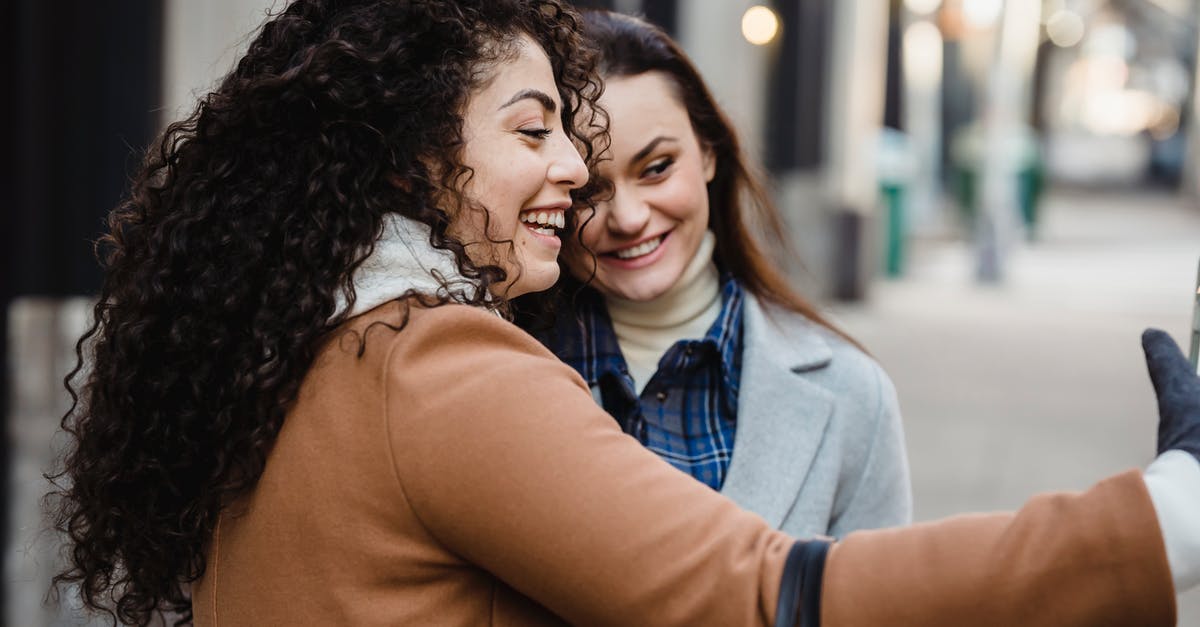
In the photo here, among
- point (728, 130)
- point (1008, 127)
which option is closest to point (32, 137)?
point (728, 130)

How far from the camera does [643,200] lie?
2752 millimetres

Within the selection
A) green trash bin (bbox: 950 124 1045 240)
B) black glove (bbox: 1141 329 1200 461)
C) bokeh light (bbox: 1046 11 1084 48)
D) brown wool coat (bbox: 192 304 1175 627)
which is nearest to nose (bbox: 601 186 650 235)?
brown wool coat (bbox: 192 304 1175 627)

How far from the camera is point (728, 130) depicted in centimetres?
306

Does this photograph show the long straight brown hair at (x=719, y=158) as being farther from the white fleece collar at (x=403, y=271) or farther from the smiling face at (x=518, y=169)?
the white fleece collar at (x=403, y=271)

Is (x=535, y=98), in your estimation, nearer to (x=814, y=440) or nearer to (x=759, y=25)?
(x=814, y=440)

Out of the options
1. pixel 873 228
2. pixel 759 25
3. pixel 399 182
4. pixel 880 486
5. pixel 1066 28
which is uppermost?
pixel 1066 28

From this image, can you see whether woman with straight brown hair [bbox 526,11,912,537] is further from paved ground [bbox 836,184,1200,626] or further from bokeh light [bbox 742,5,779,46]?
bokeh light [bbox 742,5,779,46]

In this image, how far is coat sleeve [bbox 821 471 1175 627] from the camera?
1.46 meters

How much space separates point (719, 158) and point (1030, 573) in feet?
5.73

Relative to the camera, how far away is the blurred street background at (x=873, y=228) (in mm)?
5703

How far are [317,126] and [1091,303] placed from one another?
1318 centimetres

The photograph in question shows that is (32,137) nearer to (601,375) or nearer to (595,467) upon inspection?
(601,375)

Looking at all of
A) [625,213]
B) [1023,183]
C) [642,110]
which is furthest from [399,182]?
[1023,183]

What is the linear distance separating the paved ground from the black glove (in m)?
3.96
